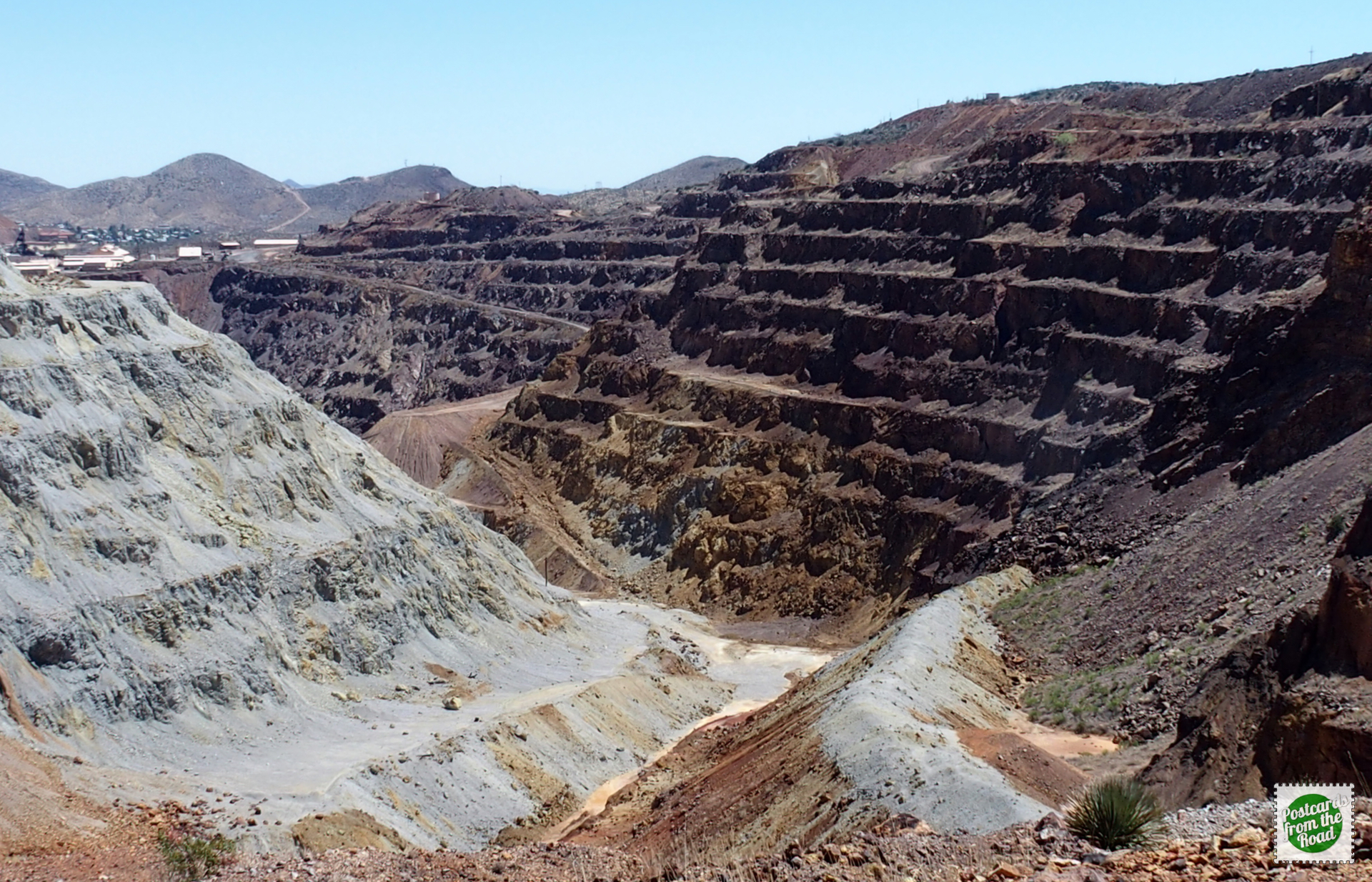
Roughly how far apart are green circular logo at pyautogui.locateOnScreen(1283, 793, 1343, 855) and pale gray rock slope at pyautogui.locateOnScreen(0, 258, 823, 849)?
20848 millimetres

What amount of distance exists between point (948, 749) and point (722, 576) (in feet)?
126

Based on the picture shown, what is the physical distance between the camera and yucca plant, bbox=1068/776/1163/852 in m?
17.8

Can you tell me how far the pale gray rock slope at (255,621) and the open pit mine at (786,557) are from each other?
0.44ft

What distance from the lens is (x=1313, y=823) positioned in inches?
631

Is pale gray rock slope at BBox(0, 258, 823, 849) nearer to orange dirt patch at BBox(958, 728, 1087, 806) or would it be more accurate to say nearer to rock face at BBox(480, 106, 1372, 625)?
orange dirt patch at BBox(958, 728, 1087, 806)

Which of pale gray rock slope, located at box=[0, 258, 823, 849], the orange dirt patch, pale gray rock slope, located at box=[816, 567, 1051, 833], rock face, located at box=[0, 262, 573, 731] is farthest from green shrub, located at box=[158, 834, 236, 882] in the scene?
the orange dirt patch

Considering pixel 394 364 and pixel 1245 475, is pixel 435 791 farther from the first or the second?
pixel 394 364

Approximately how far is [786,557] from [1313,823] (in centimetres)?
5035

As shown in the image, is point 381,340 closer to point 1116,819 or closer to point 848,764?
point 848,764

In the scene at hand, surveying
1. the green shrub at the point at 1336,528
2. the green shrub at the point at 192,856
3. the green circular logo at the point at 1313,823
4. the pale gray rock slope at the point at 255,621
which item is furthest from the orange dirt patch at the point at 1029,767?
the green shrub at the point at 192,856

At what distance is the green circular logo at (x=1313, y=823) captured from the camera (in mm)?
15766

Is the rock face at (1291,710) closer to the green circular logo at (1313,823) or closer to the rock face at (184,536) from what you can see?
the green circular logo at (1313,823)

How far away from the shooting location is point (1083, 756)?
105ft

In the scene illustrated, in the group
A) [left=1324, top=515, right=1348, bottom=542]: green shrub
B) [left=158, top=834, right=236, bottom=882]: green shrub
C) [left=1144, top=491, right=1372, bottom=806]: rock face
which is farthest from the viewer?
[left=1324, top=515, right=1348, bottom=542]: green shrub
